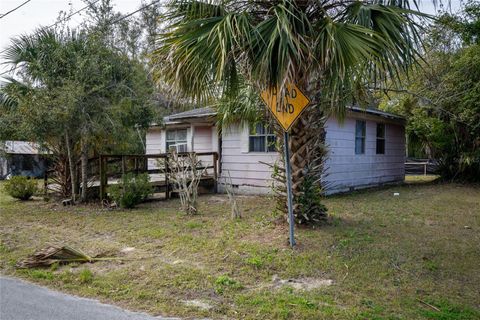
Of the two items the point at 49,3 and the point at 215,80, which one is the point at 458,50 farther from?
the point at 49,3

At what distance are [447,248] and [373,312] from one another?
2.78m

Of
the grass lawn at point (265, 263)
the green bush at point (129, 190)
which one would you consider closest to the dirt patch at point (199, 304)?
the grass lawn at point (265, 263)

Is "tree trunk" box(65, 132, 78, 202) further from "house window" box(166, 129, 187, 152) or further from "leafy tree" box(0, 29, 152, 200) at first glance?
"house window" box(166, 129, 187, 152)

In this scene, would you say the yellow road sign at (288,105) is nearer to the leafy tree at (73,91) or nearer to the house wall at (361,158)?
the house wall at (361,158)

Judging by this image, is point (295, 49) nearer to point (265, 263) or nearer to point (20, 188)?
point (265, 263)

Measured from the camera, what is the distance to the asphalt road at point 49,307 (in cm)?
375

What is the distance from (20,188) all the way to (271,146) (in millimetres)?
7648

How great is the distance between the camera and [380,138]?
1497 centimetres

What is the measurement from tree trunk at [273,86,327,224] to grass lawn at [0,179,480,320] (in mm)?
393

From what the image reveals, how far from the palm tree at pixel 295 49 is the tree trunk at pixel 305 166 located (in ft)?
0.06

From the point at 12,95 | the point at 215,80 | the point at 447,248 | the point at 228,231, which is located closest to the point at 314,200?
the point at 228,231

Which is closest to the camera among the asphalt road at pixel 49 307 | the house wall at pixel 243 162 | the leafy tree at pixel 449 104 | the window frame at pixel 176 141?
the asphalt road at pixel 49 307

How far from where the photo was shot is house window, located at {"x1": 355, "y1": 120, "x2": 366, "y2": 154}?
13352 millimetres

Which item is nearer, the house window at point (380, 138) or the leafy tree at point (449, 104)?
the leafy tree at point (449, 104)
